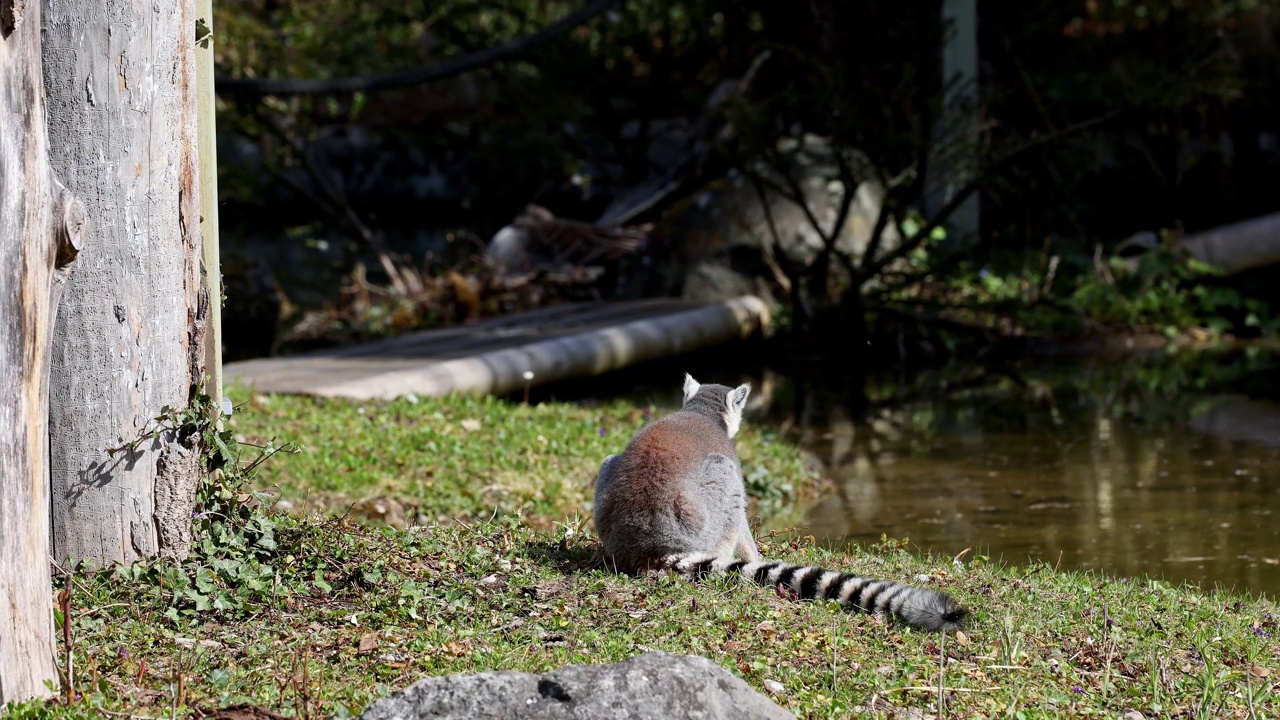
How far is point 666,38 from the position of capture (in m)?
18.7

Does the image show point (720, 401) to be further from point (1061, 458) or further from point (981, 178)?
point (981, 178)

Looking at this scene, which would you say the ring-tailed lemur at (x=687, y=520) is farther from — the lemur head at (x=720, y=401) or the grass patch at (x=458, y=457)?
the grass patch at (x=458, y=457)

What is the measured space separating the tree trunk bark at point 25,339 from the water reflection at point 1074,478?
3.70 m

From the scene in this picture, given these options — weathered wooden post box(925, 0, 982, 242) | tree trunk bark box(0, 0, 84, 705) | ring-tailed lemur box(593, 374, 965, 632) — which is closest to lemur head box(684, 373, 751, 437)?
ring-tailed lemur box(593, 374, 965, 632)

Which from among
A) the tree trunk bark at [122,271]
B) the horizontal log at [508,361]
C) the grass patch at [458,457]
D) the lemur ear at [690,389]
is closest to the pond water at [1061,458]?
the horizontal log at [508,361]

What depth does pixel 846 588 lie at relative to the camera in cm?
417

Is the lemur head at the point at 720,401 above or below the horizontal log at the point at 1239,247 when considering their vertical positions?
below

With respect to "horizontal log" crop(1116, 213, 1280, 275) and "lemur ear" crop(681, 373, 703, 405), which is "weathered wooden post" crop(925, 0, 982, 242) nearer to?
"horizontal log" crop(1116, 213, 1280, 275)

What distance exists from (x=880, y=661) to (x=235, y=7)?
58.5 feet

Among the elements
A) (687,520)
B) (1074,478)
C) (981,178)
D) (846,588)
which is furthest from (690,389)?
(981,178)

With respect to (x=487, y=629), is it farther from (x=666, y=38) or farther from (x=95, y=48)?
(x=666, y=38)

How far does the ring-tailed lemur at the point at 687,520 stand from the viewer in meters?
4.23

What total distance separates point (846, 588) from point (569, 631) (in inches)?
35.4

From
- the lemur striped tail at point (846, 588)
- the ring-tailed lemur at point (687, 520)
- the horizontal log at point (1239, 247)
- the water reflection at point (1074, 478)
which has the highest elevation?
the horizontal log at point (1239, 247)
